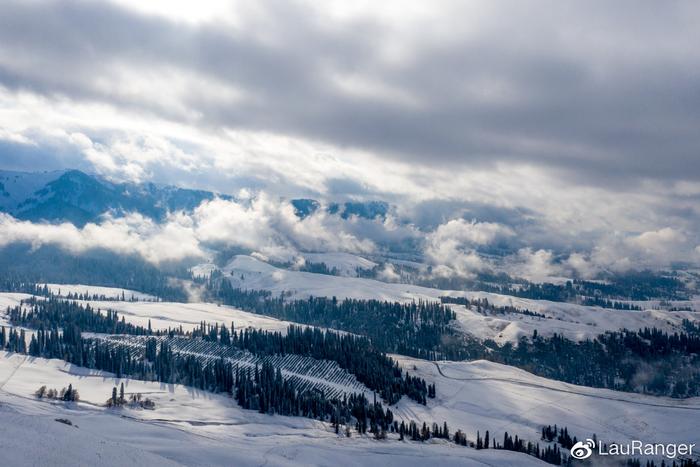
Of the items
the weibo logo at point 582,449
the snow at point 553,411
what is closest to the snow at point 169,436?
the weibo logo at point 582,449

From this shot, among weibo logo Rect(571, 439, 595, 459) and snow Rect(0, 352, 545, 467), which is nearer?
snow Rect(0, 352, 545, 467)

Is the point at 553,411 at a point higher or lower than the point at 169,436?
lower

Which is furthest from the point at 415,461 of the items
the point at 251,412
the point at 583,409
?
the point at 583,409

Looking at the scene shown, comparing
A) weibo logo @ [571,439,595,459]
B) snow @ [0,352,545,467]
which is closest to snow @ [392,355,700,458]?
weibo logo @ [571,439,595,459]

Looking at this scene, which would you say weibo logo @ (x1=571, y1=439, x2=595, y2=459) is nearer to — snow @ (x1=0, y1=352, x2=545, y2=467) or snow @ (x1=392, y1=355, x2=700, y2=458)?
snow @ (x1=392, y1=355, x2=700, y2=458)

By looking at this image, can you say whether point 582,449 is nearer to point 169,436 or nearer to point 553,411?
point 553,411

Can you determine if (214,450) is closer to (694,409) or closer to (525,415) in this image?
(525,415)

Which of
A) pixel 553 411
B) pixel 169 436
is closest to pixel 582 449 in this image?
pixel 553 411
